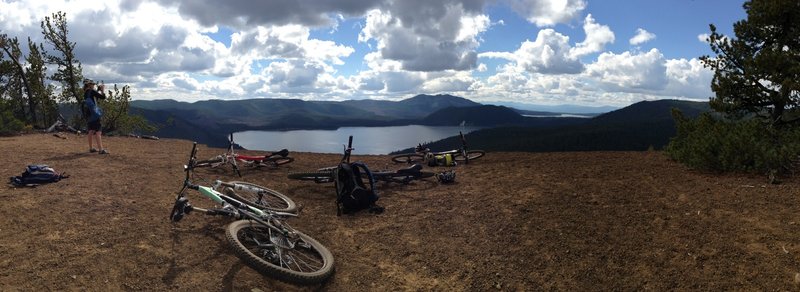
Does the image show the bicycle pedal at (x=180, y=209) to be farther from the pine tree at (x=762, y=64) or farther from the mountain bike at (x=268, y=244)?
the pine tree at (x=762, y=64)

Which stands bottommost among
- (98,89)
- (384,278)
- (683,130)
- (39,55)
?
(384,278)

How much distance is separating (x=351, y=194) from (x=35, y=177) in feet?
25.4

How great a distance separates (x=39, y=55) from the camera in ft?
116

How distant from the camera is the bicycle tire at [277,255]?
259 inches

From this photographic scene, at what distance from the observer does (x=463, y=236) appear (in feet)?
29.0

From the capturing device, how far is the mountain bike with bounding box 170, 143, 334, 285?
261 inches

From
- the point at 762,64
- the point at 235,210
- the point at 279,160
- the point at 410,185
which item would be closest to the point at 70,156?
Answer: the point at 279,160

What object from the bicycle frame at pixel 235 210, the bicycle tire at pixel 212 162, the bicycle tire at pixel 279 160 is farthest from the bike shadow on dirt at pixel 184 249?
the bicycle tire at pixel 279 160

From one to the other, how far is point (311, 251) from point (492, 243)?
345 cm

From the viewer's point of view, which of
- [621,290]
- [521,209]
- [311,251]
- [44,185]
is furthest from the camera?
[44,185]

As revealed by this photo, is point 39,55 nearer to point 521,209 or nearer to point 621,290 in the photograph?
point 521,209

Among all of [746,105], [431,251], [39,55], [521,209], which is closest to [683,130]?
[746,105]

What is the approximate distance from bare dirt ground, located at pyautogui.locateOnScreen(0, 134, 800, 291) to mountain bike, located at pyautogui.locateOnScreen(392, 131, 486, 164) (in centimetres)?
422

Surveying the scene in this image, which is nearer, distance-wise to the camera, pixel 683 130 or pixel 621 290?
pixel 621 290
